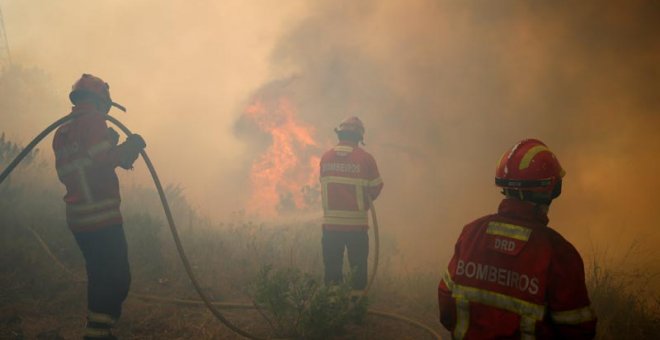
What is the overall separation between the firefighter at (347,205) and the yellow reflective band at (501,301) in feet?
10.3

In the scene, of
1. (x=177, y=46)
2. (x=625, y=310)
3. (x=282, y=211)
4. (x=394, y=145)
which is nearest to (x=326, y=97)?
(x=394, y=145)

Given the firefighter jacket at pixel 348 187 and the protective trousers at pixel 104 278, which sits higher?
the firefighter jacket at pixel 348 187

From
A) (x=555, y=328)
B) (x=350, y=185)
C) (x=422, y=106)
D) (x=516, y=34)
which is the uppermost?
(x=516, y=34)

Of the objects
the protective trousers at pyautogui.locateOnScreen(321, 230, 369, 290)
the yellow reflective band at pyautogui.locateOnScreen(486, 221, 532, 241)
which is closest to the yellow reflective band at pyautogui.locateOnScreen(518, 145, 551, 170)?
the yellow reflective band at pyautogui.locateOnScreen(486, 221, 532, 241)

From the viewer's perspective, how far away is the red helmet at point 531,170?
2256 millimetres

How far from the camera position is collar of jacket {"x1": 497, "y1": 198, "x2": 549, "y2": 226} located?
7.28ft

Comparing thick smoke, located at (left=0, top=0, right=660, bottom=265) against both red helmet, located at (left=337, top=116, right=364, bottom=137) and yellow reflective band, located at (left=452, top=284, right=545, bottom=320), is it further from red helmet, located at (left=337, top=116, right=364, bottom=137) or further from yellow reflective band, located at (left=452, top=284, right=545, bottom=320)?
yellow reflective band, located at (left=452, top=284, right=545, bottom=320)

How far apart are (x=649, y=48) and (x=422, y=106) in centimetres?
808

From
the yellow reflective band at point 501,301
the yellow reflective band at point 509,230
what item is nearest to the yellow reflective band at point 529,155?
the yellow reflective band at point 509,230

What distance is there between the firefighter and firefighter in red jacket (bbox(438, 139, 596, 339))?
299 centimetres

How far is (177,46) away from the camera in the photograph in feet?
68.7

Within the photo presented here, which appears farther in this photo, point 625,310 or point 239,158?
point 239,158

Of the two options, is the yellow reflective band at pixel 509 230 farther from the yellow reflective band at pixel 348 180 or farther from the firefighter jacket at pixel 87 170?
the firefighter jacket at pixel 87 170

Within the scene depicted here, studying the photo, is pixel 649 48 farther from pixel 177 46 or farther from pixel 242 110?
pixel 177 46
